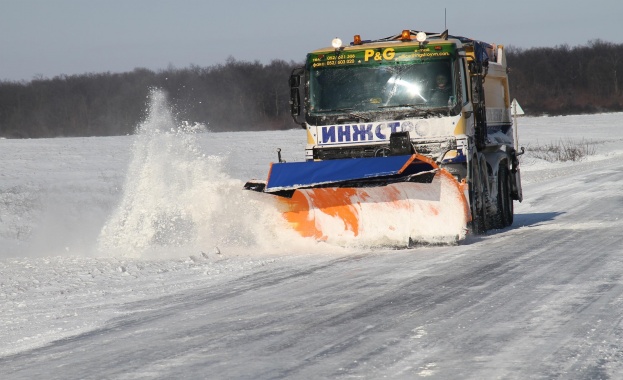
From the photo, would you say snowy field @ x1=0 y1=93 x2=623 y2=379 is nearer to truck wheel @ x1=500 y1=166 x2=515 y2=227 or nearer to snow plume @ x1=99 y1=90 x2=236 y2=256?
snow plume @ x1=99 y1=90 x2=236 y2=256

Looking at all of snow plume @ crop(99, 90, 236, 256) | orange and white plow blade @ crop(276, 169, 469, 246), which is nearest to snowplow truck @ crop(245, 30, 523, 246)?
orange and white plow blade @ crop(276, 169, 469, 246)

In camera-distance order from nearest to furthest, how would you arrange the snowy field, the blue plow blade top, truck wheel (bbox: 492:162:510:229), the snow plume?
the snowy field < the blue plow blade top < the snow plume < truck wheel (bbox: 492:162:510:229)

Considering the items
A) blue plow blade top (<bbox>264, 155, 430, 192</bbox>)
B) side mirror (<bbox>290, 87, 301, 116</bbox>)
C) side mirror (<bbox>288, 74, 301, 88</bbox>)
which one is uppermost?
side mirror (<bbox>288, 74, 301, 88</bbox>)

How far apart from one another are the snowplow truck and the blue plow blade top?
0.04ft

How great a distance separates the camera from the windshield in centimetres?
1085

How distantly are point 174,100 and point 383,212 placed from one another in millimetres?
49858

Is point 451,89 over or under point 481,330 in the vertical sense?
over

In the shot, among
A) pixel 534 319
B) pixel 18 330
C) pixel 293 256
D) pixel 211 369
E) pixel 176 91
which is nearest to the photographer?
pixel 211 369

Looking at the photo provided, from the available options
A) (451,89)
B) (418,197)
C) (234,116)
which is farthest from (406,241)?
(234,116)

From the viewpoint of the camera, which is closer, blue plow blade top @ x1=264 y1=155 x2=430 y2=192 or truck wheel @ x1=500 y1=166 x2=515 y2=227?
blue plow blade top @ x1=264 y1=155 x2=430 y2=192

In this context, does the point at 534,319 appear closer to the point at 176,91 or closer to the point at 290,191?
the point at 290,191

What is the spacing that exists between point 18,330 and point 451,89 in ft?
20.5

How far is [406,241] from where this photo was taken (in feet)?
33.3

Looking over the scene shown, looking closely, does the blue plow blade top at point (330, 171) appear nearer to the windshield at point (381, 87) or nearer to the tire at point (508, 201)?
the windshield at point (381, 87)
